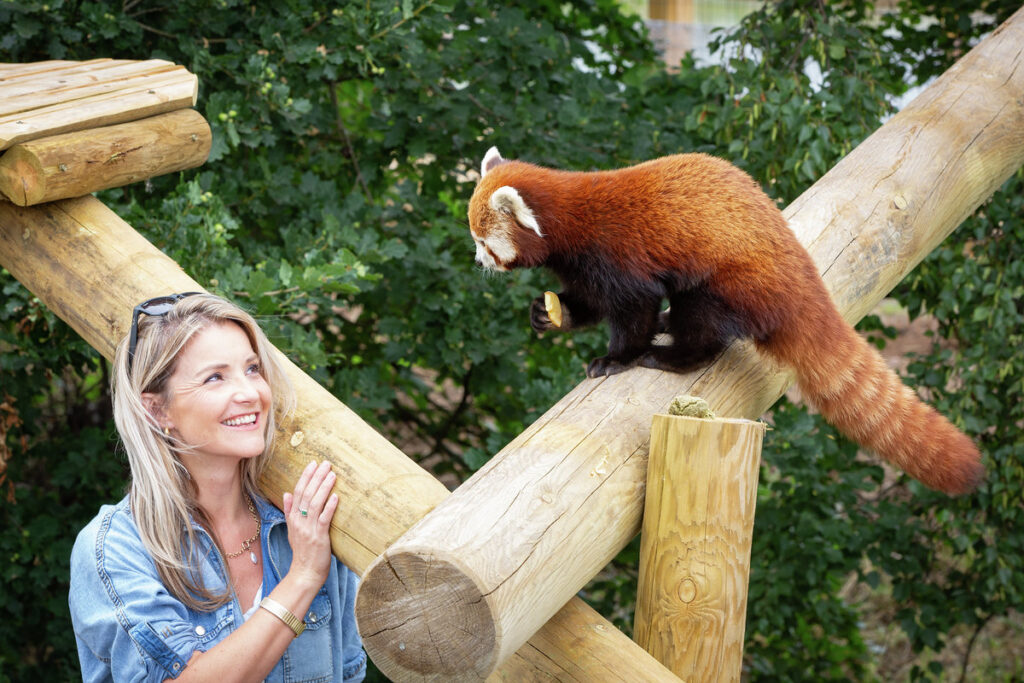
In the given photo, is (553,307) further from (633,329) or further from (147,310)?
(147,310)

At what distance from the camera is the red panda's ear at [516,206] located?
214cm

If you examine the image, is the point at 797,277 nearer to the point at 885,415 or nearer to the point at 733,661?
the point at 885,415

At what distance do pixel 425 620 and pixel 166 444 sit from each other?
0.70 m

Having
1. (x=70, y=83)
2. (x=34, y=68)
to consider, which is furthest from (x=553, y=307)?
(x=34, y=68)

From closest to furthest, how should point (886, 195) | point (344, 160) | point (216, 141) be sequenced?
point (886, 195) < point (216, 141) < point (344, 160)

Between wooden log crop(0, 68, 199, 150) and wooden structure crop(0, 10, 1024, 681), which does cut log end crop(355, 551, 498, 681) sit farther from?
wooden log crop(0, 68, 199, 150)

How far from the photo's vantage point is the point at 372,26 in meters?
3.05

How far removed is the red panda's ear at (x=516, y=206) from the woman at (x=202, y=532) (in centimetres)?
66

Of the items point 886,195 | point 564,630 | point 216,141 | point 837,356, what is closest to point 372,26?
point 216,141

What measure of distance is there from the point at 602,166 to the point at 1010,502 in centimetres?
199

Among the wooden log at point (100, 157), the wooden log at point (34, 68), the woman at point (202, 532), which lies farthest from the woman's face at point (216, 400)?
the wooden log at point (34, 68)

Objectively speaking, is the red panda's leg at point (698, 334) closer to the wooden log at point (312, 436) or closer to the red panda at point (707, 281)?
the red panda at point (707, 281)

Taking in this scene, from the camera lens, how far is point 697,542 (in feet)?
5.51

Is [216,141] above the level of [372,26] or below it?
below
